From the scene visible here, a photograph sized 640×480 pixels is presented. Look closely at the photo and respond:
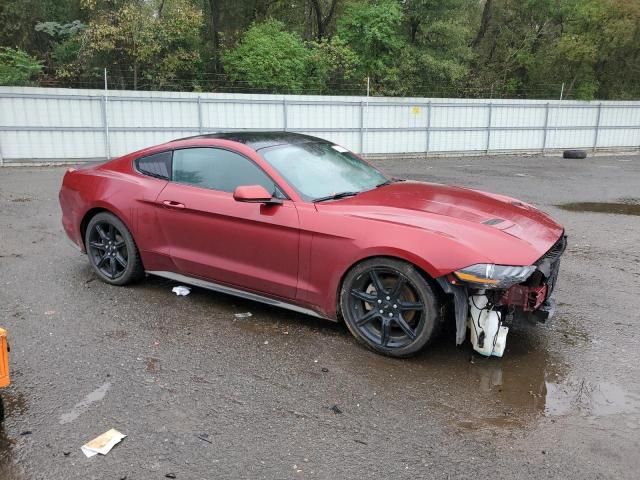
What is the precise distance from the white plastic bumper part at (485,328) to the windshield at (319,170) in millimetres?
1397

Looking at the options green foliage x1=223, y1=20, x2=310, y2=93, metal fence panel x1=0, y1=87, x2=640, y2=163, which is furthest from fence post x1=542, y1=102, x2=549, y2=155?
green foliage x1=223, y1=20, x2=310, y2=93

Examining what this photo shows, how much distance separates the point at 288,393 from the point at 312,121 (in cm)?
1501

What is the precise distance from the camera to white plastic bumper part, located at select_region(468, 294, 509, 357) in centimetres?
362

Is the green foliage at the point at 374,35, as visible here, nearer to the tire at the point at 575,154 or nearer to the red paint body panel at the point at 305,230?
the tire at the point at 575,154

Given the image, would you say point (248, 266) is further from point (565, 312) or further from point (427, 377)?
point (565, 312)

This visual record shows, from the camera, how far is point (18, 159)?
1469 cm

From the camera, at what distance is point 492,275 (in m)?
3.41

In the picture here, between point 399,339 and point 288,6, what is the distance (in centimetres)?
2858

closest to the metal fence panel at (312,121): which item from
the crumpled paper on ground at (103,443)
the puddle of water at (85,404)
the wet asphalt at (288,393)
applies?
the wet asphalt at (288,393)

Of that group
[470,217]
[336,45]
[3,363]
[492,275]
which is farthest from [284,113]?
[3,363]

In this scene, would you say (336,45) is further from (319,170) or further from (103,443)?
(103,443)

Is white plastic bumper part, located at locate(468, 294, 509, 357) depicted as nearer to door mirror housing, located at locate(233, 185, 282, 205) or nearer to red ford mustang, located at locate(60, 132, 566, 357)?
red ford mustang, located at locate(60, 132, 566, 357)

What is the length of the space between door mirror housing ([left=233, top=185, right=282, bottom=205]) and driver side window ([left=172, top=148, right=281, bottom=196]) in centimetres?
14

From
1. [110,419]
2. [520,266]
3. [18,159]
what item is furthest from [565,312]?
[18,159]
